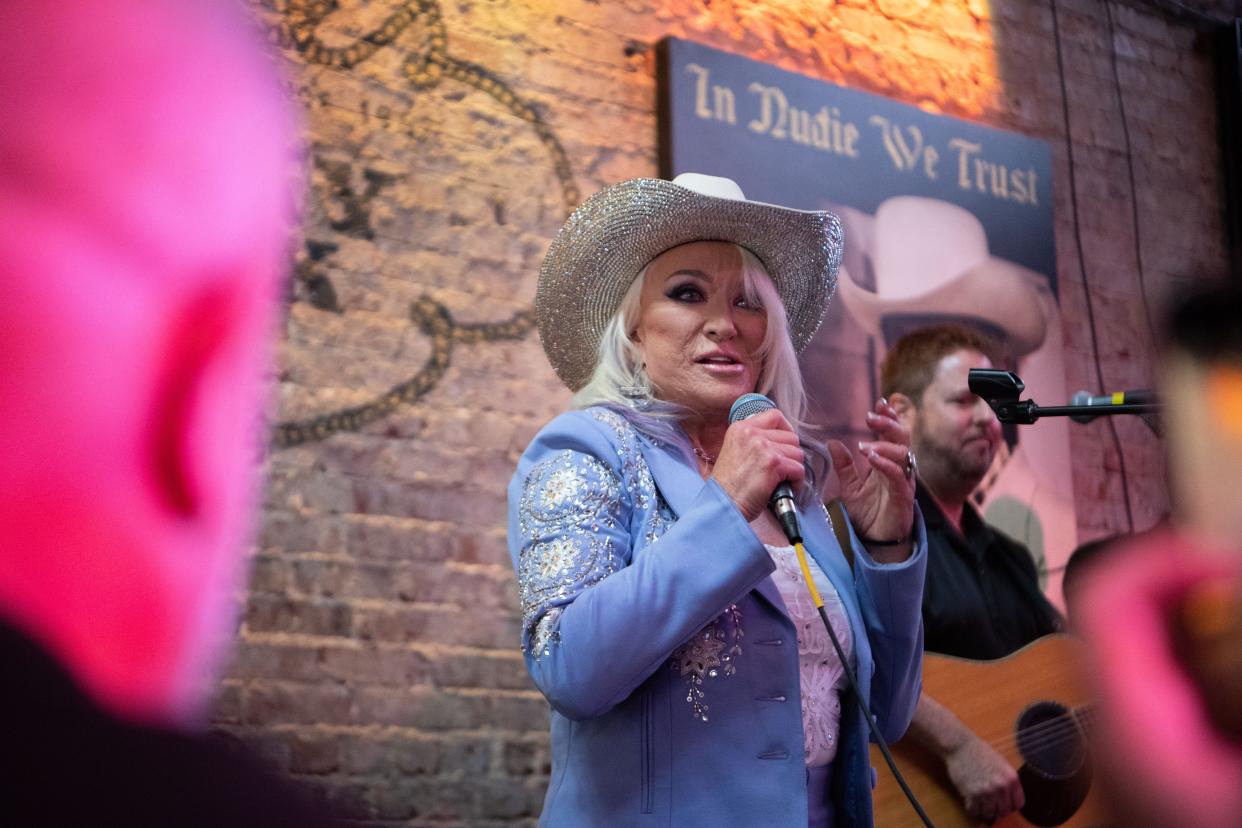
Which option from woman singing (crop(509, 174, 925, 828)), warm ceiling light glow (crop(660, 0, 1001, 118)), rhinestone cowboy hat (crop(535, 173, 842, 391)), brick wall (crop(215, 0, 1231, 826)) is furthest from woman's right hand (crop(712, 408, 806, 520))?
warm ceiling light glow (crop(660, 0, 1001, 118))

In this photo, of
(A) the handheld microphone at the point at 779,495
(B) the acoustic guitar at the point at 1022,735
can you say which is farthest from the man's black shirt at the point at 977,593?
(A) the handheld microphone at the point at 779,495

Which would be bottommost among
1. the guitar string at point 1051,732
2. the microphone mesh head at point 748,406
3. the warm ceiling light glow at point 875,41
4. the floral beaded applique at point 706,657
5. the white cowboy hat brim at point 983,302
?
the floral beaded applique at point 706,657

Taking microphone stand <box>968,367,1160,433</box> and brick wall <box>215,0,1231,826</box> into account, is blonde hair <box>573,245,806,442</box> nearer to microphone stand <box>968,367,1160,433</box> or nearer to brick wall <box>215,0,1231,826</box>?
microphone stand <box>968,367,1160,433</box>

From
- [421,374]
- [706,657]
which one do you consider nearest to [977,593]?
[421,374]

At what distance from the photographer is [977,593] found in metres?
3.87

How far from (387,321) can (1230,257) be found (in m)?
3.22

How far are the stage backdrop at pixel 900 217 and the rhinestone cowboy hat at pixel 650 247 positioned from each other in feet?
4.49

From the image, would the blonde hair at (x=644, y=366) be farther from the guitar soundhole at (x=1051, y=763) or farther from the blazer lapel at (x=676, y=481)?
the guitar soundhole at (x=1051, y=763)

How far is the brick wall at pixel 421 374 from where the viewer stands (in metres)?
3.05

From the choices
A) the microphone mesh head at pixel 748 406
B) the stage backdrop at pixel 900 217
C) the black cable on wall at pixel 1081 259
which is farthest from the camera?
the black cable on wall at pixel 1081 259

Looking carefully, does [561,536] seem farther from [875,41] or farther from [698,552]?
[875,41]

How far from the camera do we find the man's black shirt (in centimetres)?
365

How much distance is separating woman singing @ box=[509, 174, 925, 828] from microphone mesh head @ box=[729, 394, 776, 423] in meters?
0.10

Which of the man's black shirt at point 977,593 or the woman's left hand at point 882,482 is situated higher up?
the man's black shirt at point 977,593
